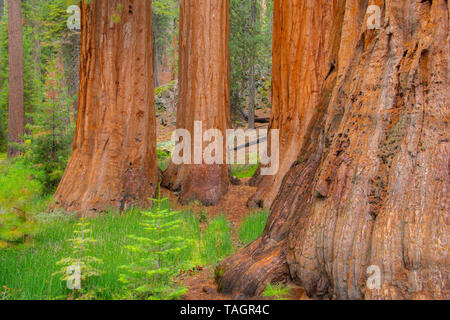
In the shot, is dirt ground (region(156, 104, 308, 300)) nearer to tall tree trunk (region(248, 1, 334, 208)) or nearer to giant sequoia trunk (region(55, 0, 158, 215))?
tall tree trunk (region(248, 1, 334, 208))

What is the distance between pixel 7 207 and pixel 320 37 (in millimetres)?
6450

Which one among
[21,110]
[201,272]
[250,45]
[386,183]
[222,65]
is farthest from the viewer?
[250,45]

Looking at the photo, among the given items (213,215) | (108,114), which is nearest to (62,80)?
(108,114)

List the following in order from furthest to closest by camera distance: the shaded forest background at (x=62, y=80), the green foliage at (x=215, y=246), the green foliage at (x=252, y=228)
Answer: the shaded forest background at (x=62, y=80)
the green foliage at (x=252, y=228)
the green foliage at (x=215, y=246)

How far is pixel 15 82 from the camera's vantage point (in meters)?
16.9

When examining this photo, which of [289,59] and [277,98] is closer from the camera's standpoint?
[289,59]

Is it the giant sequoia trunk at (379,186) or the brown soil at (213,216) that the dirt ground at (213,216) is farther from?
the giant sequoia trunk at (379,186)

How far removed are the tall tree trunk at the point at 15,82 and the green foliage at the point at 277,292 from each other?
1620 centimetres

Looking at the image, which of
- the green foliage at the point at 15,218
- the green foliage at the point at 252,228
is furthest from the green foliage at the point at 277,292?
the green foliage at the point at 15,218

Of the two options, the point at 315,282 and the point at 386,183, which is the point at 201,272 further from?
the point at 386,183

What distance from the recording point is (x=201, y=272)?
441 centimetres

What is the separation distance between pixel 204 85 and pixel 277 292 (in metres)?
6.16

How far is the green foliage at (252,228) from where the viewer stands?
5.64 meters

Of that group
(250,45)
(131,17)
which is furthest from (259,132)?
(131,17)
